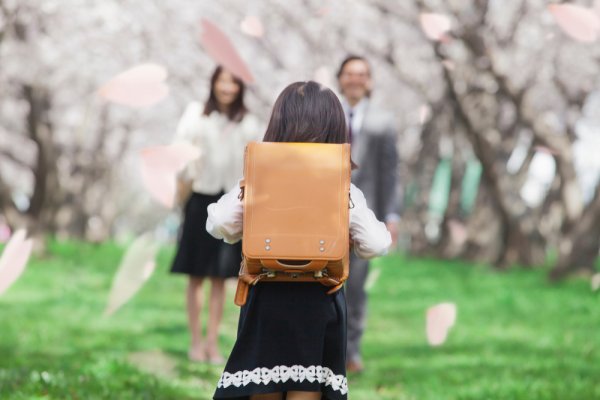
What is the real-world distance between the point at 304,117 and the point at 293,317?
0.66m

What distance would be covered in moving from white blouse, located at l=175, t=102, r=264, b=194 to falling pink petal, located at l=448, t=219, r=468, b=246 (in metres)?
13.7

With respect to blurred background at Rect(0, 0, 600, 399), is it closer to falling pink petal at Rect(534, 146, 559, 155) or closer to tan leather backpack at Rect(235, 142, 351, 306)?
falling pink petal at Rect(534, 146, 559, 155)

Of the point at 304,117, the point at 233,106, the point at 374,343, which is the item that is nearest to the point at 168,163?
the point at 233,106

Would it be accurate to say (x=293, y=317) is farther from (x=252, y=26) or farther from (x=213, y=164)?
(x=252, y=26)

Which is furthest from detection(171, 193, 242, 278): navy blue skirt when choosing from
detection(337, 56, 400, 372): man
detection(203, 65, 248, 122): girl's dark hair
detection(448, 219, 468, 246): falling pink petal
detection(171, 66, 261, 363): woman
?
detection(448, 219, 468, 246): falling pink petal

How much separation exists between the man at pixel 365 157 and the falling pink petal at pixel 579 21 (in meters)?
1.97

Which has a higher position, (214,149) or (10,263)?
(214,149)

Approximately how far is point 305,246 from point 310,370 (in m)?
0.45

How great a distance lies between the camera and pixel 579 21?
686 cm

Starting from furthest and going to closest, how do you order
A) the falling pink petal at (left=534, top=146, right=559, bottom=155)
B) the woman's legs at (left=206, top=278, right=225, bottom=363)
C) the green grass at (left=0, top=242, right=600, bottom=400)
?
the falling pink petal at (left=534, top=146, right=559, bottom=155) → the woman's legs at (left=206, top=278, right=225, bottom=363) → the green grass at (left=0, top=242, right=600, bottom=400)

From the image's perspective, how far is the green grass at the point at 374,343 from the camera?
483 centimetres

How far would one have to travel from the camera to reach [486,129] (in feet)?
38.3

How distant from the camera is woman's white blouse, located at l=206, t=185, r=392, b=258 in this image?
10.2 feet

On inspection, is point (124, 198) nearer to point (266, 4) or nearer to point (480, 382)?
point (266, 4)
